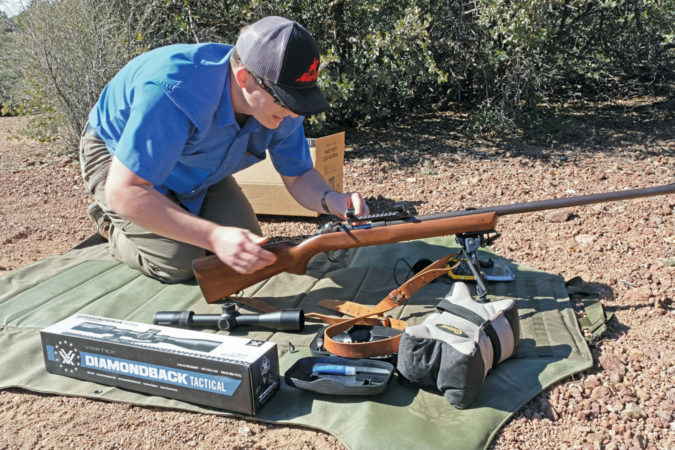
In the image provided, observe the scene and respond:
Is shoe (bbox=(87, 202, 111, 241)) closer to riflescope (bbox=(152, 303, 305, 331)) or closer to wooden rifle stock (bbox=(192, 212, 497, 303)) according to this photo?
riflescope (bbox=(152, 303, 305, 331))

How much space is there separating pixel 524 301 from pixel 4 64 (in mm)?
7595

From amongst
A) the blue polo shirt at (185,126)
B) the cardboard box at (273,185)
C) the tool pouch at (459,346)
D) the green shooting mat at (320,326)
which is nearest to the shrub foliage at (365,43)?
the cardboard box at (273,185)

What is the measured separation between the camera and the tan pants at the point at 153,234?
12.4 ft

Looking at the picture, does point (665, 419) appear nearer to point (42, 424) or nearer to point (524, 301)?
point (524, 301)

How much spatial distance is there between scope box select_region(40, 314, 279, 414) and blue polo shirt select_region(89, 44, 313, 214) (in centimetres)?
78

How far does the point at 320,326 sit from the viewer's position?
326 centimetres

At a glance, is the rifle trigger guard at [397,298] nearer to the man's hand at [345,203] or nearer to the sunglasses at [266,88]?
the man's hand at [345,203]

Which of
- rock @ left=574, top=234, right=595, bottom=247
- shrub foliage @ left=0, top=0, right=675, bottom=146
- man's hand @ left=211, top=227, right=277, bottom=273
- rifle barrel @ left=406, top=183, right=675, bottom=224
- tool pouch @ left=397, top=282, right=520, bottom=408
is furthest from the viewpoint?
shrub foliage @ left=0, top=0, right=675, bottom=146

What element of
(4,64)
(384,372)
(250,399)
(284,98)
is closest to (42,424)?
(250,399)

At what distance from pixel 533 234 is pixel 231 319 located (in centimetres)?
263

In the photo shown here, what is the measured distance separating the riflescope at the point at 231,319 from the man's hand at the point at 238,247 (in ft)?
1.79

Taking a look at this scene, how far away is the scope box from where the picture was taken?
2.42 m

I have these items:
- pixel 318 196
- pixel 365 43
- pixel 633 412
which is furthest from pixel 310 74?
pixel 365 43

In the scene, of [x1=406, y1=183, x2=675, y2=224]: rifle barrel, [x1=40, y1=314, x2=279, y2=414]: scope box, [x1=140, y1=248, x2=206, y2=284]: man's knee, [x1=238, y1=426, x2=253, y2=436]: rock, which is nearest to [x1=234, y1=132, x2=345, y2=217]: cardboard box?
[x1=140, y1=248, x2=206, y2=284]: man's knee
